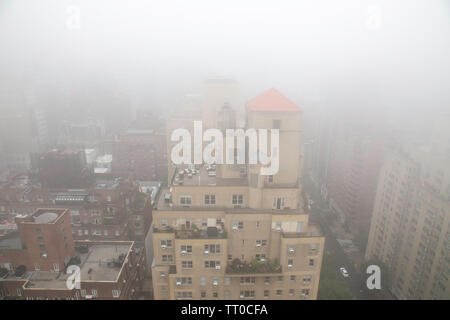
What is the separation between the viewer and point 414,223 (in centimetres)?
2017

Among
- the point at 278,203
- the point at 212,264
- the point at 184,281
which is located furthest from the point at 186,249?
the point at 278,203

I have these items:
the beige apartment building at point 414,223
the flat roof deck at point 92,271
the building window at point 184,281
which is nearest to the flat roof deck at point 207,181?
the building window at point 184,281

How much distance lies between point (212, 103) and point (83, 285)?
1168 cm

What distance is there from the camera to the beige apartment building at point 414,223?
1769 cm

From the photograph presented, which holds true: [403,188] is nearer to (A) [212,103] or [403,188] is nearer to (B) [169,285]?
(A) [212,103]

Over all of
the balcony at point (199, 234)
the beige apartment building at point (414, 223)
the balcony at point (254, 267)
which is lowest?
the beige apartment building at point (414, 223)

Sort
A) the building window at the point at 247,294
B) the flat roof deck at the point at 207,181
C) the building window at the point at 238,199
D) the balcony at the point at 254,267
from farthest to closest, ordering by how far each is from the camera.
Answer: the building window at the point at 247,294 → the flat roof deck at the point at 207,181 → the building window at the point at 238,199 → the balcony at the point at 254,267

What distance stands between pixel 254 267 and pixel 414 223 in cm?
1445

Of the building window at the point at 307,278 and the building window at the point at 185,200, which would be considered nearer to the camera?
the building window at the point at 185,200

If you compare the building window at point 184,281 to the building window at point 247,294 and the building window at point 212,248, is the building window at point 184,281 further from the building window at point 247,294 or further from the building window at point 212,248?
the building window at point 247,294

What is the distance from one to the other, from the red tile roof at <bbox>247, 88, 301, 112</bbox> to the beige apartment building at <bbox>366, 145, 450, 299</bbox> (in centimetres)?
1242

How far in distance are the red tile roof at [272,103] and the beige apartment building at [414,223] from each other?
12.4 meters

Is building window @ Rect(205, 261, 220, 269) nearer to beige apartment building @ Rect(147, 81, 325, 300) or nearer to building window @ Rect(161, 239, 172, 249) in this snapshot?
beige apartment building @ Rect(147, 81, 325, 300)
